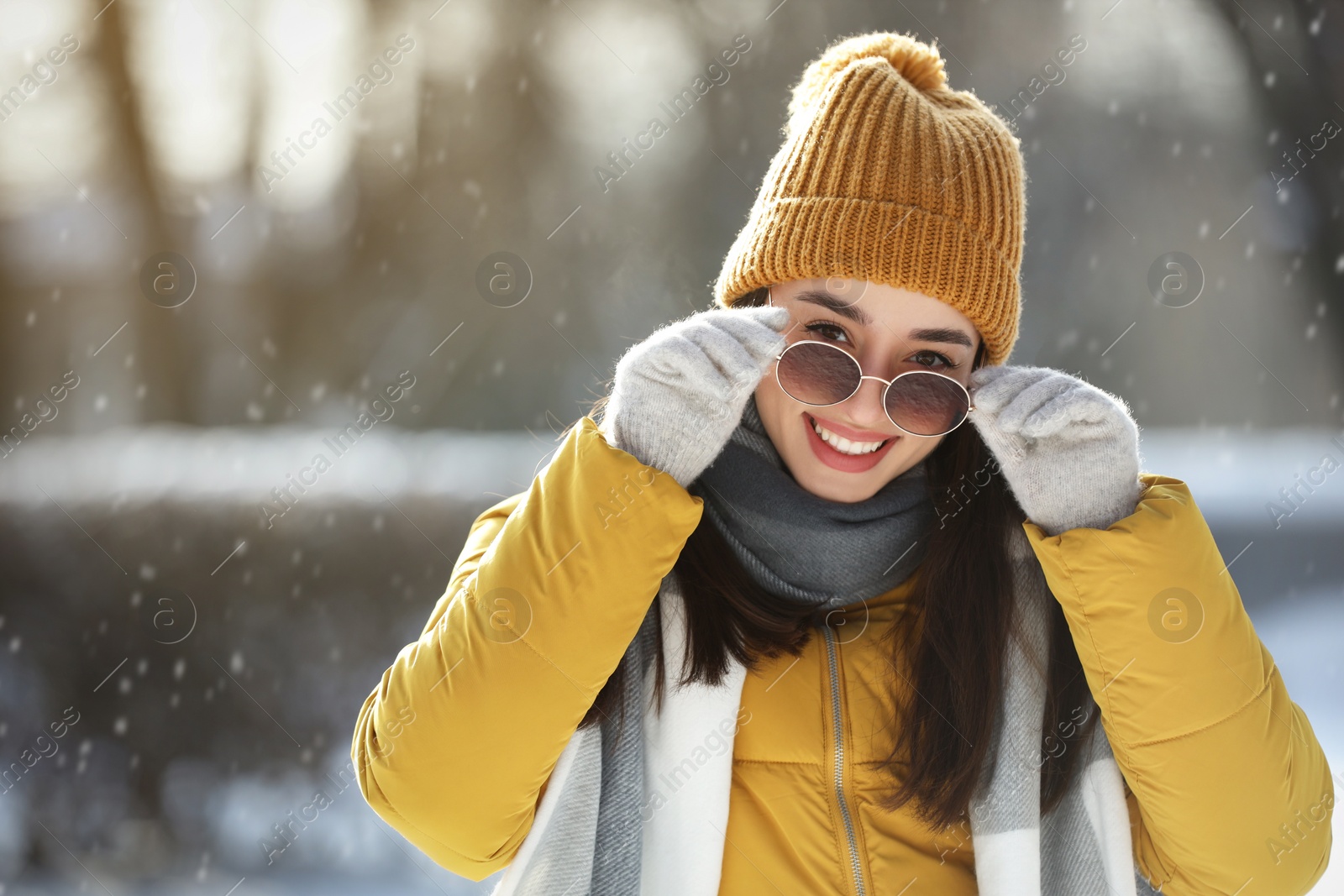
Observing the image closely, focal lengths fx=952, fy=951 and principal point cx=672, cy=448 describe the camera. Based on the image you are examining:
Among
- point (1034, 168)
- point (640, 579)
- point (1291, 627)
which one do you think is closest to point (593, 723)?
point (640, 579)

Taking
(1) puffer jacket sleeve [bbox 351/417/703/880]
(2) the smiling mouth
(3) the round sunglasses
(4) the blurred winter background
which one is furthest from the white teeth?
(4) the blurred winter background

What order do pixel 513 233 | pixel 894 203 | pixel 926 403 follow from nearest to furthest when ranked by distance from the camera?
pixel 926 403 < pixel 894 203 < pixel 513 233

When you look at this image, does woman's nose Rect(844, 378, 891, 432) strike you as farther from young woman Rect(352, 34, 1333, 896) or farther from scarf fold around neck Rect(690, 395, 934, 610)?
scarf fold around neck Rect(690, 395, 934, 610)

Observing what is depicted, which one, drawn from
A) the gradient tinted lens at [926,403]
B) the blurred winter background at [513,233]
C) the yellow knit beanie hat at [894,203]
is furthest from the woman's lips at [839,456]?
the blurred winter background at [513,233]

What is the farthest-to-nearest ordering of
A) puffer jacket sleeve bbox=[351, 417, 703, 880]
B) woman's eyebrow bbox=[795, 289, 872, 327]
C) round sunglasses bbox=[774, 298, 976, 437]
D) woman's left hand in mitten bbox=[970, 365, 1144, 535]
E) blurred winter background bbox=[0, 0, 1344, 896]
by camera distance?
blurred winter background bbox=[0, 0, 1344, 896]
woman's eyebrow bbox=[795, 289, 872, 327]
round sunglasses bbox=[774, 298, 976, 437]
woman's left hand in mitten bbox=[970, 365, 1144, 535]
puffer jacket sleeve bbox=[351, 417, 703, 880]

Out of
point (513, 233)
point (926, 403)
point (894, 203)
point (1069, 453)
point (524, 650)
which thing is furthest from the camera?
point (513, 233)

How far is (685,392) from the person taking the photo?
47.4 inches

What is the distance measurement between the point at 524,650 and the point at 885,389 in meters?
0.63

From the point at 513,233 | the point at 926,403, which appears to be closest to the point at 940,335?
the point at 926,403

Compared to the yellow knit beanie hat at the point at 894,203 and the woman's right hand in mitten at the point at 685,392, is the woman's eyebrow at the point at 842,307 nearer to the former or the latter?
the yellow knit beanie hat at the point at 894,203

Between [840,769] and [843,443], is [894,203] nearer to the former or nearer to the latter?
[843,443]

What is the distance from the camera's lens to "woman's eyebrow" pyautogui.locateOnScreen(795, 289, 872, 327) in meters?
1.45

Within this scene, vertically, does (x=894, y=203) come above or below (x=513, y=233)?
above

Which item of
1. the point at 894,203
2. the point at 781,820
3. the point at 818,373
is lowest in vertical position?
the point at 781,820
